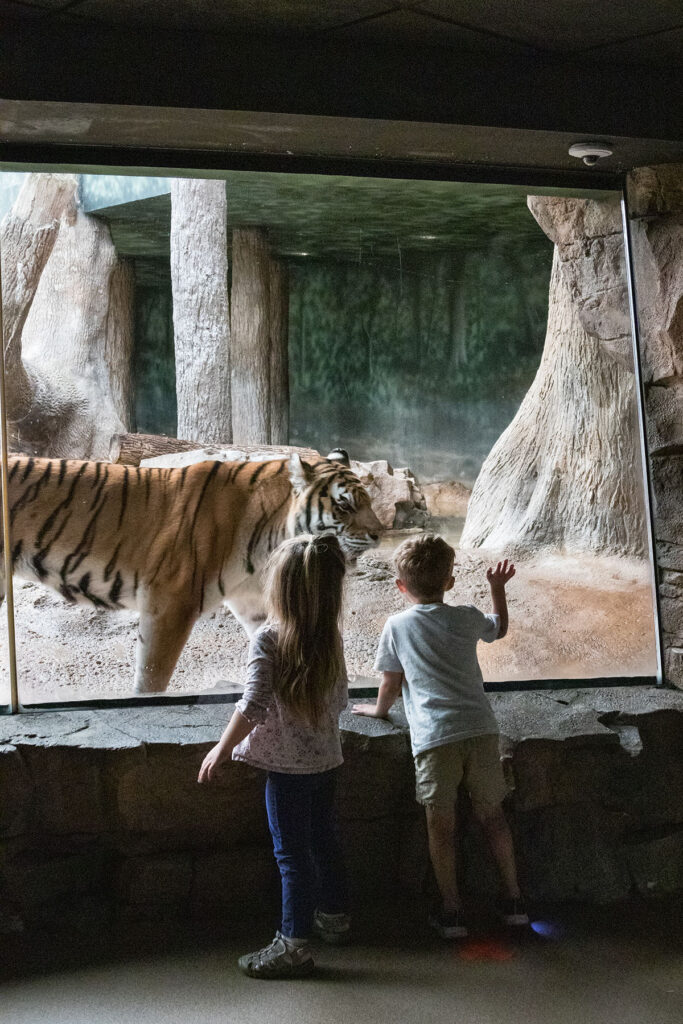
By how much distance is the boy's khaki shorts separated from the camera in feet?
9.46

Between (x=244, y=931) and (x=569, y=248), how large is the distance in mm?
2756

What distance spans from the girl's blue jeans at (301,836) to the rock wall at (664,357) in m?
1.65

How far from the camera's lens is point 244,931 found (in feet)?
9.83

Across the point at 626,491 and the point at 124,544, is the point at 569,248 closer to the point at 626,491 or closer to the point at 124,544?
the point at 626,491

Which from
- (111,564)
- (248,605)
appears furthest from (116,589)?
(248,605)

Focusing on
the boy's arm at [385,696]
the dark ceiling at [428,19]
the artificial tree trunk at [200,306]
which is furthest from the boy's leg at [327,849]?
the dark ceiling at [428,19]

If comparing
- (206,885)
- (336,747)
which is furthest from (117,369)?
(206,885)

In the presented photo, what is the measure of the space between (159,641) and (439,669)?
1.11 metres

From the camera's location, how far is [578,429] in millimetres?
3824

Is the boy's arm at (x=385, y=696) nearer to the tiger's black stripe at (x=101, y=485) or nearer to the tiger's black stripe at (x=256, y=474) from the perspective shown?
the tiger's black stripe at (x=256, y=474)

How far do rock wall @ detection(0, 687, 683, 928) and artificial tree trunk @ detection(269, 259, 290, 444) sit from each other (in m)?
1.06

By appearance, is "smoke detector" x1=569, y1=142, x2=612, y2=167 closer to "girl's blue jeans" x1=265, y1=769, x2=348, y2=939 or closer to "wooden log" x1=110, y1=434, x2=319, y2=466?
"wooden log" x1=110, y1=434, x2=319, y2=466

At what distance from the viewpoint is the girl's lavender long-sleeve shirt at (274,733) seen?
8.87ft

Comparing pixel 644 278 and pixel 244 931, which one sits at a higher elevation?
pixel 644 278
